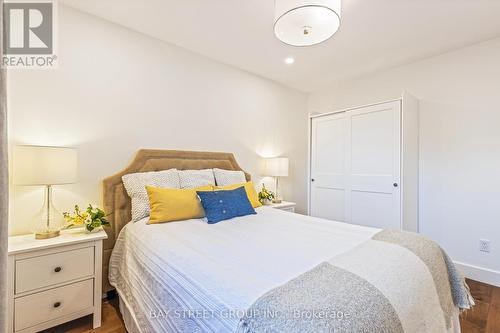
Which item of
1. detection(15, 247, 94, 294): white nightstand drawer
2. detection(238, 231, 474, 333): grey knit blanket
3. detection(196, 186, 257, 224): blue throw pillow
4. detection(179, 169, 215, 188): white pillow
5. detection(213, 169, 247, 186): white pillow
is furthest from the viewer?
detection(213, 169, 247, 186): white pillow

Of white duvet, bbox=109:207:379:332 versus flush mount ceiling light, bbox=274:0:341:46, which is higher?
flush mount ceiling light, bbox=274:0:341:46

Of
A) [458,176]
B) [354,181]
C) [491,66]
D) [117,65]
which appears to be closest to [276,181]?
[354,181]

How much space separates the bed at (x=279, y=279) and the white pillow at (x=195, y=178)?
1.56 ft

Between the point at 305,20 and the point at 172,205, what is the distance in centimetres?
168

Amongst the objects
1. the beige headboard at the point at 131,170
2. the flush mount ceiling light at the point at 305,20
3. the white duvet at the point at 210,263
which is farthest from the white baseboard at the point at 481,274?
the beige headboard at the point at 131,170

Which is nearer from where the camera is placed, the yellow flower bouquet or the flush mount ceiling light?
the flush mount ceiling light

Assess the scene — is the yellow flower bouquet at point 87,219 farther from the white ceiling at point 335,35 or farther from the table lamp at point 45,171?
the white ceiling at point 335,35

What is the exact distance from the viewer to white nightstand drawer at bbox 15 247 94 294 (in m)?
1.50

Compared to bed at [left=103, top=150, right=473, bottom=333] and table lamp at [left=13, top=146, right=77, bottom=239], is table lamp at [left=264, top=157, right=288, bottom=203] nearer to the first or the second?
bed at [left=103, top=150, right=473, bottom=333]

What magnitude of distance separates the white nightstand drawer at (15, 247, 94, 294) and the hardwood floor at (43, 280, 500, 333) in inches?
15.8

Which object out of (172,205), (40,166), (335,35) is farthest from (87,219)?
(335,35)

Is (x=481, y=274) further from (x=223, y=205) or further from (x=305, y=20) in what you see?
→ (x=305, y=20)

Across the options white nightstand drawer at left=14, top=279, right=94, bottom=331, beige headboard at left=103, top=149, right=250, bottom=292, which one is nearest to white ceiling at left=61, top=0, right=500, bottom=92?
beige headboard at left=103, top=149, right=250, bottom=292

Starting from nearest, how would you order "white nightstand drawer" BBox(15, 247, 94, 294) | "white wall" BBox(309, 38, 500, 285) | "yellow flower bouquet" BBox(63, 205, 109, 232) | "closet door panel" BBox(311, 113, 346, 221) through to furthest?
"white nightstand drawer" BBox(15, 247, 94, 294) < "yellow flower bouquet" BBox(63, 205, 109, 232) < "white wall" BBox(309, 38, 500, 285) < "closet door panel" BBox(311, 113, 346, 221)
